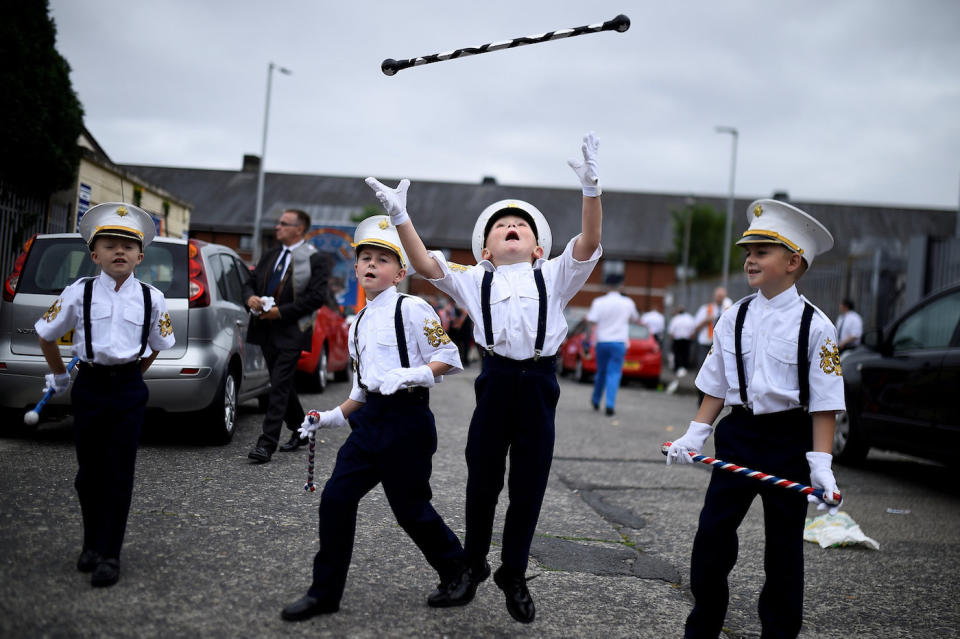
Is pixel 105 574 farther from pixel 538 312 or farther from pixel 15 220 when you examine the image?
pixel 15 220

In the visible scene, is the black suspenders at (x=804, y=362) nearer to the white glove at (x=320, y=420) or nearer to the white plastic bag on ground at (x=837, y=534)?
the white glove at (x=320, y=420)

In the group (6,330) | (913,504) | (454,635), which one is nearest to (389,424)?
(454,635)

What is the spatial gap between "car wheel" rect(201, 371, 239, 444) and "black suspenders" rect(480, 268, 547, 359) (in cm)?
384

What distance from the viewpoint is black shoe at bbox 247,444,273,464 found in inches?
256

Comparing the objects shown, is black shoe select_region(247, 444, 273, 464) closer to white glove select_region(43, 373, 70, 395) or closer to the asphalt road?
the asphalt road

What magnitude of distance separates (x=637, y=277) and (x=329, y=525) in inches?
2107

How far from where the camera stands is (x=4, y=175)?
10.1 meters

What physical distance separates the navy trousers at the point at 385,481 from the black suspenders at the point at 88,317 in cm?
104

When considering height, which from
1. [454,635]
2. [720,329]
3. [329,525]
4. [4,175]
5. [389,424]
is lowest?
[454,635]

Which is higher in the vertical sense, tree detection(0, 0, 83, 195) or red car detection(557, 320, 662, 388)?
tree detection(0, 0, 83, 195)

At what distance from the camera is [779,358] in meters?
3.36

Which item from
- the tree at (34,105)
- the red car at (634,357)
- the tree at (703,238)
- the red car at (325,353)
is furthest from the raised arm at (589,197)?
the tree at (703,238)

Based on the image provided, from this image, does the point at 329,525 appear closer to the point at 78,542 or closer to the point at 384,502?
the point at 78,542

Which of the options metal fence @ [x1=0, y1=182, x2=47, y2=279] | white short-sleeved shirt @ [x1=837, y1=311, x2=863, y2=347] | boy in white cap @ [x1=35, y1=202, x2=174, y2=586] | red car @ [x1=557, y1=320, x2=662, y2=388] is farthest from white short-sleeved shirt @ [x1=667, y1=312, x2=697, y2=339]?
boy in white cap @ [x1=35, y1=202, x2=174, y2=586]
